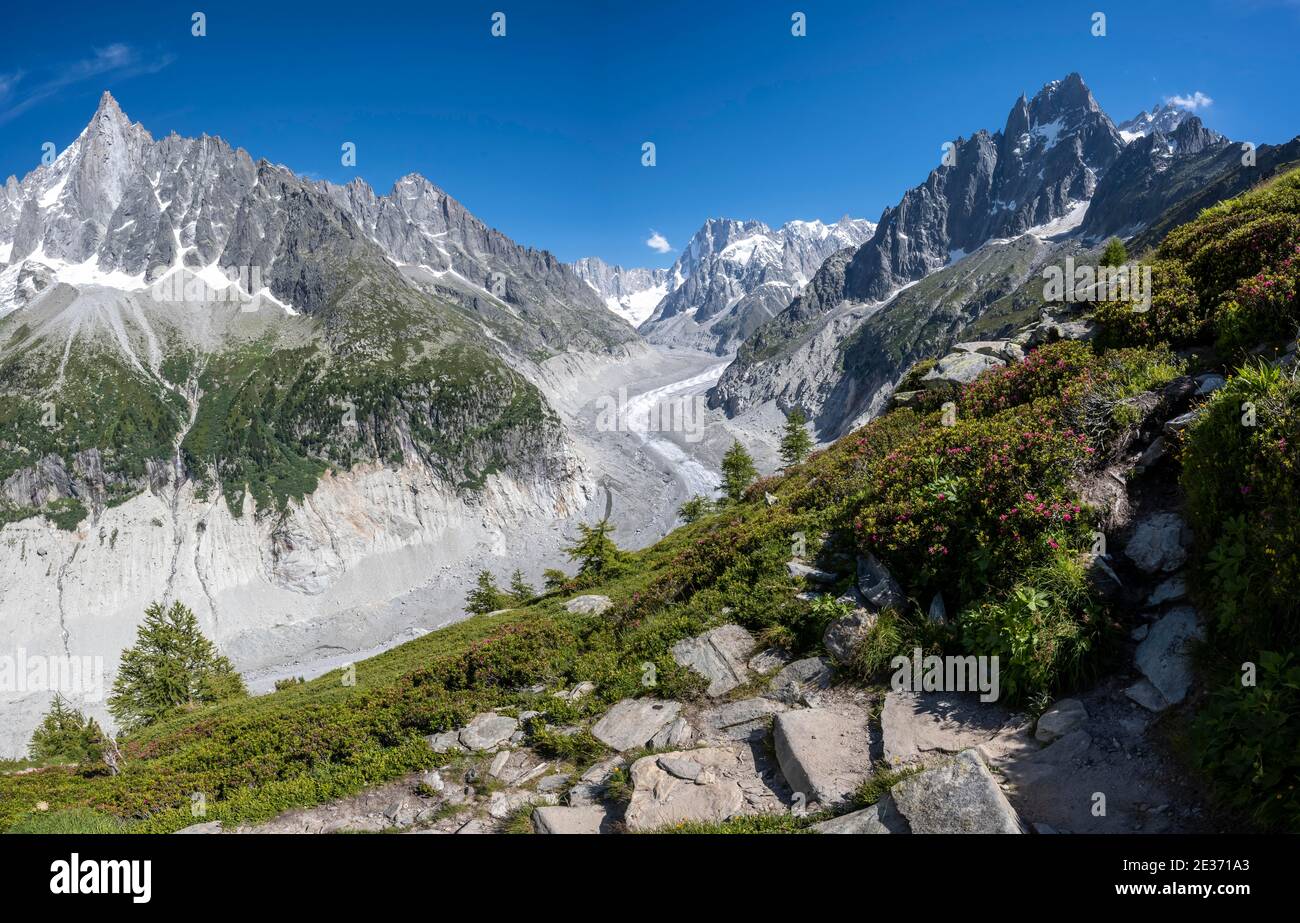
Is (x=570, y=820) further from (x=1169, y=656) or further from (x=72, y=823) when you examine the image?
(x=72, y=823)

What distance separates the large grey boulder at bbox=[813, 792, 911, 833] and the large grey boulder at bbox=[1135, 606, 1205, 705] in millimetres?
3471

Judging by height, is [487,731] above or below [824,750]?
below

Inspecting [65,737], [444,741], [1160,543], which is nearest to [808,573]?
[1160,543]

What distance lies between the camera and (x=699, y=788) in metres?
7.93

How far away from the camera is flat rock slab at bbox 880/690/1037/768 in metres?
7.20

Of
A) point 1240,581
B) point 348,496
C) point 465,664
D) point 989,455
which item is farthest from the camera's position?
point 348,496

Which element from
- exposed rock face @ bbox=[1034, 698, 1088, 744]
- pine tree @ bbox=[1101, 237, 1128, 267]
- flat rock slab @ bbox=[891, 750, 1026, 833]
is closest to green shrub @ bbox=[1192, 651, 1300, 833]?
exposed rock face @ bbox=[1034, 698, 1088, 744]

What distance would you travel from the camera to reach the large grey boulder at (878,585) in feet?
32.0

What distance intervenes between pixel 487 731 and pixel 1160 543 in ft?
38.6

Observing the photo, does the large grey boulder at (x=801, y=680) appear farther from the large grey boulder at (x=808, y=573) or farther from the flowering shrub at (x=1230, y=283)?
the flowering shrub at (x=1230, y=283)

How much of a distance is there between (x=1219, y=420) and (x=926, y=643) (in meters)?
4.80

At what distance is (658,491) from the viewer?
150750 millimetres
